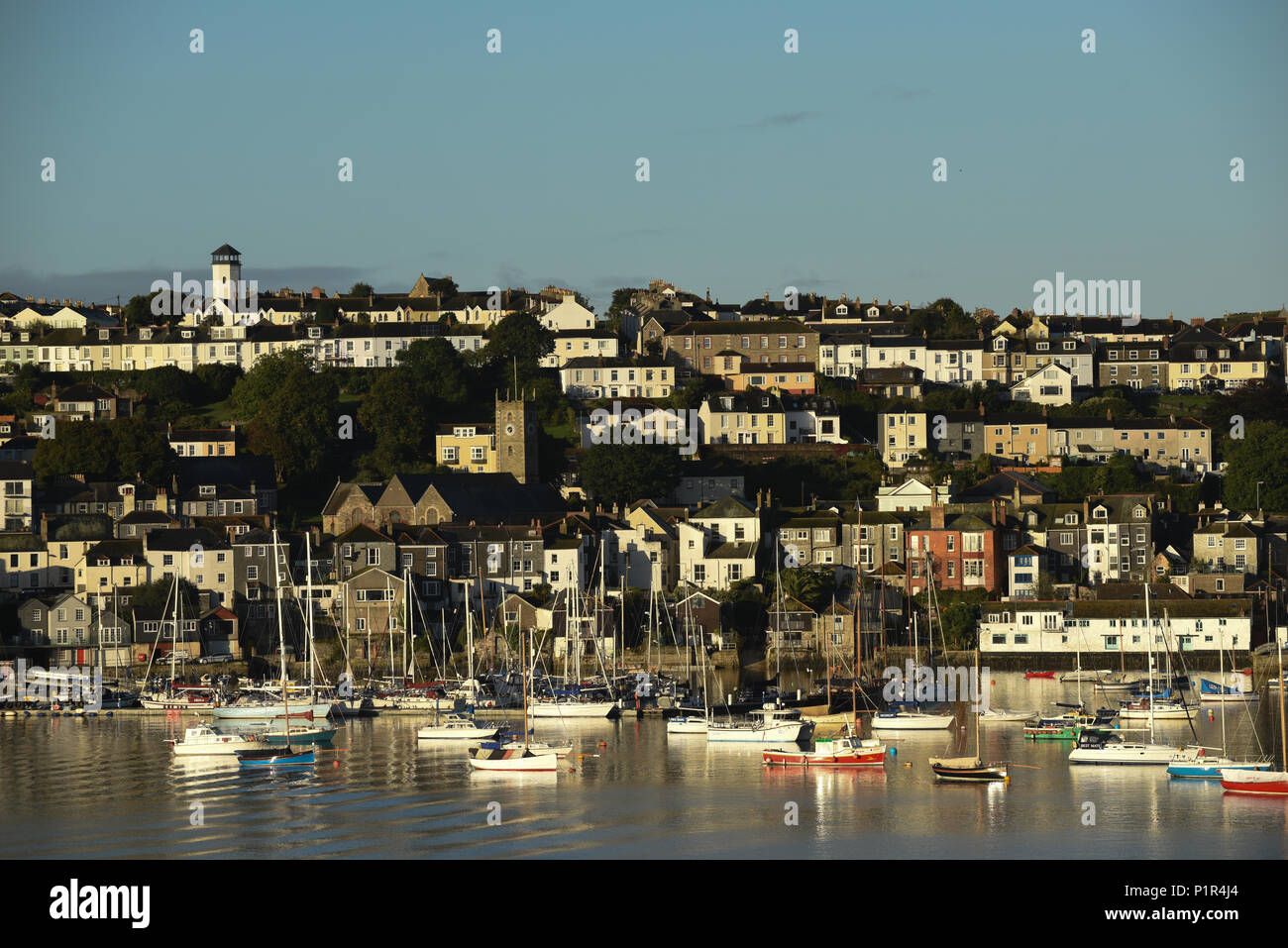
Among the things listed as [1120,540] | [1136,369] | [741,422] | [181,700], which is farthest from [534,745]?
[1136,369]

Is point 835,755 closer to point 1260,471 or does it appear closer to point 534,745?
point 534,745

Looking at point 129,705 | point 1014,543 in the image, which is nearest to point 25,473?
point 129,705

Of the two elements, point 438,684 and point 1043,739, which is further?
point 438,684

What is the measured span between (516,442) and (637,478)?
5.41 meters

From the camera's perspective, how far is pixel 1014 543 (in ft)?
179

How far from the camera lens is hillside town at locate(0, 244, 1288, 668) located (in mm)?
50969

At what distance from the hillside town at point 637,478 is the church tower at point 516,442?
0.37 feet

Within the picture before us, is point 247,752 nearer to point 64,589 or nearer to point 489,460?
point 64,589

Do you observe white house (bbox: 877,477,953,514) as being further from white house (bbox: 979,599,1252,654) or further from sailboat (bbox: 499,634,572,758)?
sailboat (bbox: 499,634,572,758)

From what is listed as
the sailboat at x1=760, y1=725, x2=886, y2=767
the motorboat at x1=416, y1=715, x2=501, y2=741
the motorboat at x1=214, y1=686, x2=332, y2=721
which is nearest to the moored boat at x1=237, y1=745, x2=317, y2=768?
the motorboat at x1=416, y1=715, x2=501, y2=741

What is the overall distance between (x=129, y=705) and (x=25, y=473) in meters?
13.1

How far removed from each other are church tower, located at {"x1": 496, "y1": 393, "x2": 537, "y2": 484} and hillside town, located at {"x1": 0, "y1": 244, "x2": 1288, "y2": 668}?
0.37 ft
